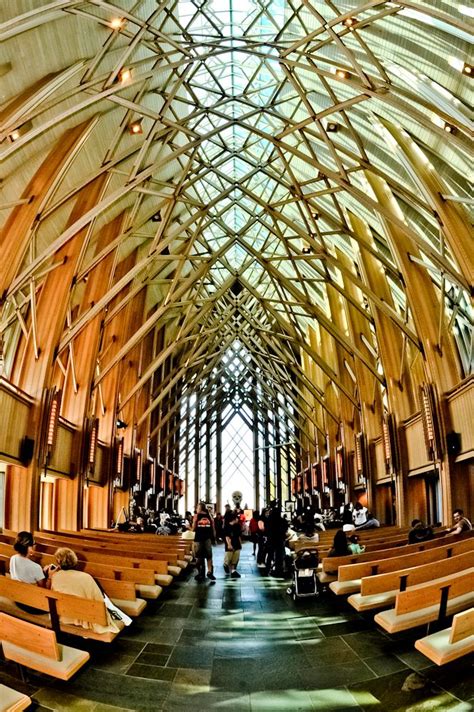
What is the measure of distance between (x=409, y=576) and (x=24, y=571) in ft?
14.3

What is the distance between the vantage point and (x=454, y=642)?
14.5 feet

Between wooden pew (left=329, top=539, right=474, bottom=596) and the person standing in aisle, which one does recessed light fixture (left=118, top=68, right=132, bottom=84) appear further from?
wooden pew (left=329, top=539, right=474, bottom=596)

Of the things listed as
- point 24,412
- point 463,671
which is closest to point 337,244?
point 24,412

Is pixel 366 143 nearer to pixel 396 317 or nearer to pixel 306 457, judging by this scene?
pixel 396 317

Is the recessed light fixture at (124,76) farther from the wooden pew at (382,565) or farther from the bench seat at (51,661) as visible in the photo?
the bench seat at (51,661)

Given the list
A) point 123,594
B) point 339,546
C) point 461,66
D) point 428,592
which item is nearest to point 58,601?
→ point 123,594

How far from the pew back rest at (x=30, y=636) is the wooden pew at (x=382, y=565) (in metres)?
3.85

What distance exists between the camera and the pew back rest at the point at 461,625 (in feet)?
13.9

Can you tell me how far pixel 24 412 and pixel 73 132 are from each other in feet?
24.6

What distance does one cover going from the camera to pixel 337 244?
76.6ft

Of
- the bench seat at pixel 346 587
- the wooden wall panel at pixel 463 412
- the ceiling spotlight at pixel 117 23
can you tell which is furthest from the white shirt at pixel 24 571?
the wooden wall panel at pixel 463 412

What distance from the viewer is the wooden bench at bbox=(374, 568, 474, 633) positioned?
4949 mm

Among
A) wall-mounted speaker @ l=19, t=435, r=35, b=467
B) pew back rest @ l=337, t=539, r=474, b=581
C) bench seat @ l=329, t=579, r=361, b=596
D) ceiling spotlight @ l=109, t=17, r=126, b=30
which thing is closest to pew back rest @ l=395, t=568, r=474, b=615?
pew back rest @ l=337, t=539, r=474, b=581

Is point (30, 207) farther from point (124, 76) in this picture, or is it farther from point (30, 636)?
point (30, 636)
